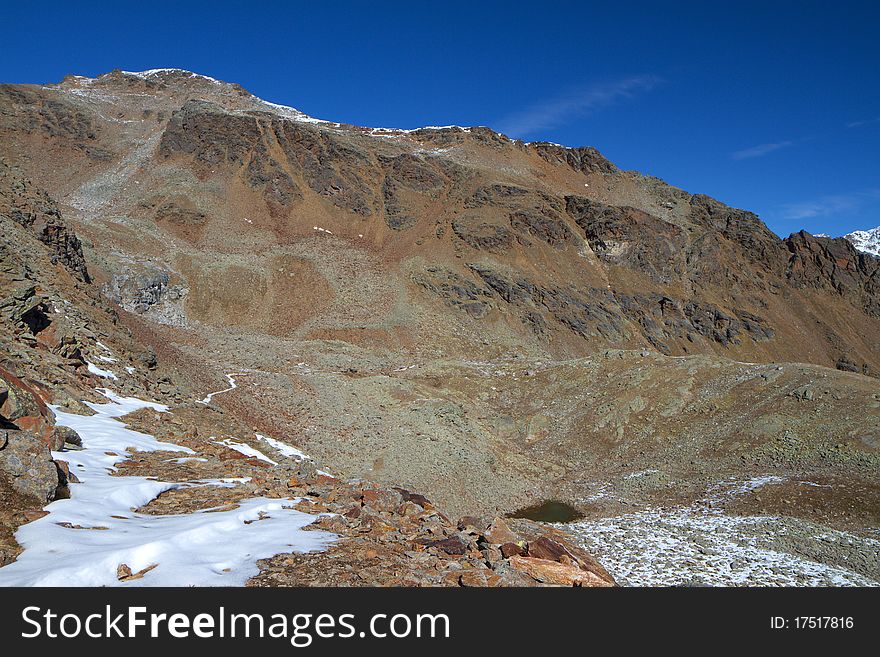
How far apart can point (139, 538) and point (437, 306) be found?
49.5 m

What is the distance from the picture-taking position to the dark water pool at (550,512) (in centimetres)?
1947

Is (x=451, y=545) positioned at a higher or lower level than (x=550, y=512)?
higher

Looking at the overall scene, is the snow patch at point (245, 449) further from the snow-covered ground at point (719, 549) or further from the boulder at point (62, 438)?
the snow-covered ground at point (719, 549)

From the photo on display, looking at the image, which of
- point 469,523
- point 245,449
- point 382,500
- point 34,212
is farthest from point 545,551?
point 34,212

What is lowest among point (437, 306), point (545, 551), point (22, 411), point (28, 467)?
point (545, 551)

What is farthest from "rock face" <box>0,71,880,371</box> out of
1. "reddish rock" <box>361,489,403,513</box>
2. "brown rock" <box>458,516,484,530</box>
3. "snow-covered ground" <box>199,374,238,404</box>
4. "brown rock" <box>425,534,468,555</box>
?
"brown rock" <box>425,534,468,555</box>

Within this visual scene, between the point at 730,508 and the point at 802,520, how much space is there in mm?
2259

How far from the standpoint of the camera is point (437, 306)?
179 ft

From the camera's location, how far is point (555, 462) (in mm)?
24875

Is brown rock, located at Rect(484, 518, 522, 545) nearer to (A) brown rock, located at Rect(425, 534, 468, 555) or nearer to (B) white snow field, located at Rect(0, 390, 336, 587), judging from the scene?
(A) brown rock, located at Rect(425, 534, 468, 555)

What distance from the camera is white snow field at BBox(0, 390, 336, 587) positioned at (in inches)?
171

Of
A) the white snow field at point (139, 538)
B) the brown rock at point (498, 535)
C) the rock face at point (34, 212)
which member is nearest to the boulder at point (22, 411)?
the white snow field at point (139, 538)

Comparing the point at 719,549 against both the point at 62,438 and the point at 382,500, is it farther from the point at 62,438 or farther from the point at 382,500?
the point at 62,438
